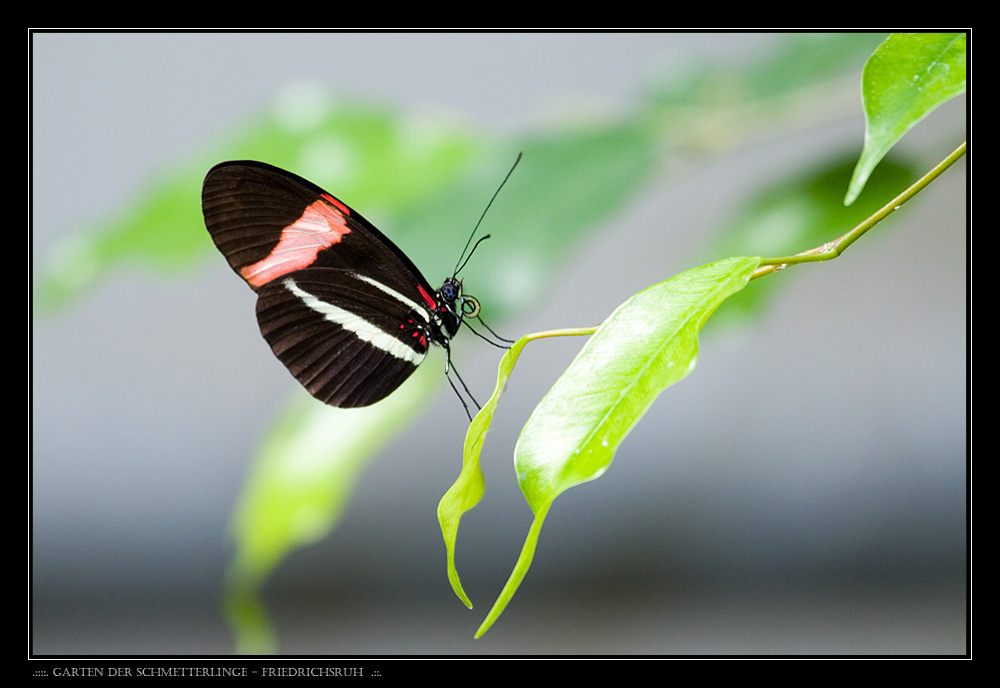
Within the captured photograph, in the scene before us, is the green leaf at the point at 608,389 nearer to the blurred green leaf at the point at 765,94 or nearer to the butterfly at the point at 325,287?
the butterfly at the point at 325,287

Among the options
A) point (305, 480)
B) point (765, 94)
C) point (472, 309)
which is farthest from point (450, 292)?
point (765, 94)

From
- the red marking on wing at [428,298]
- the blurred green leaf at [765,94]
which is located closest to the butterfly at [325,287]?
the red marking on wing at [428,298]

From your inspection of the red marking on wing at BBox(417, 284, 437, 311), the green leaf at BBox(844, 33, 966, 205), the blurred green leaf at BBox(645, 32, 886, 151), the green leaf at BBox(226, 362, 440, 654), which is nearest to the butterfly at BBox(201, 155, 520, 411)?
the red marking on wing at BBox(417, 284, 437, 311)

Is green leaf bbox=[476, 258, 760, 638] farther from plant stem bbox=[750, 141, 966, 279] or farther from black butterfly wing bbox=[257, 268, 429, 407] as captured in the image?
black butterfly wing bbox=[257, 268, 429, 407]

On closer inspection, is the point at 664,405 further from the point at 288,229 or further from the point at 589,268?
the point at 288,229

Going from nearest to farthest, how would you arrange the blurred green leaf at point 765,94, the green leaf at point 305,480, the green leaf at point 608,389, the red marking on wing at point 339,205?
the green leaf at point 608,389
the red marking on wing at point 339,205
the green leaf at point 305,480
the blurred green leaf at point 765,94

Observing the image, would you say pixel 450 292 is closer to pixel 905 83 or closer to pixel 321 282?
pixel 321 282

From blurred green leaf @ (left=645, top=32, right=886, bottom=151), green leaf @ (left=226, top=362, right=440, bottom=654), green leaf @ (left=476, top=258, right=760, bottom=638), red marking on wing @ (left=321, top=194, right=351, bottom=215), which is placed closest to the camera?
green leaf @ (left=476, top=258, right=760, bottom=638)
